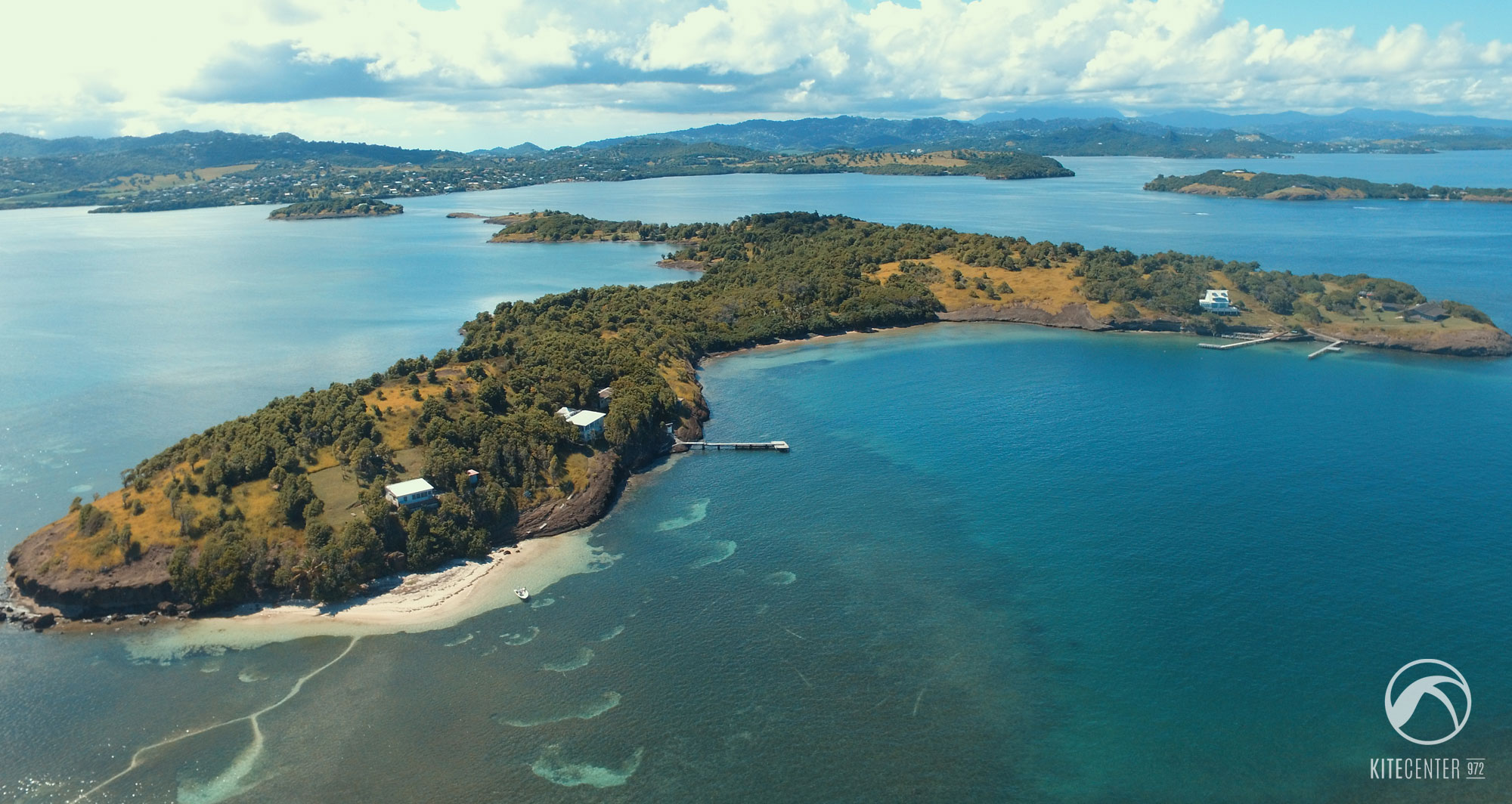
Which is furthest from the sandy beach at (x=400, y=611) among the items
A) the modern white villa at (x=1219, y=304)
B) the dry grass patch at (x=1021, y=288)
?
the modern white villa at (x=1219, y=304)

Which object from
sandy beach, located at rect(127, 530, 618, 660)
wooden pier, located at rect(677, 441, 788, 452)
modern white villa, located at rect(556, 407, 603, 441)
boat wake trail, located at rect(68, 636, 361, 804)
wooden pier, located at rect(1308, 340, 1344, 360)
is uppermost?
modern white villa, located at rect(556, 407, 603, 441)

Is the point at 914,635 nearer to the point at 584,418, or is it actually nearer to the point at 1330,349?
the point at 584,418

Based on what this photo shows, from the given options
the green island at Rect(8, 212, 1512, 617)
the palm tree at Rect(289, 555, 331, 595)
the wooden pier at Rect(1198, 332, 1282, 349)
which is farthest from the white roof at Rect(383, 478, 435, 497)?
the wooden pier at Rect(1198, 332, 1282, 349)

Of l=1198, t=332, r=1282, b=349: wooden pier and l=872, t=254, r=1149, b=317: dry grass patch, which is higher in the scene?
l=872, t=254, r=1149, b=317: dry grass patch

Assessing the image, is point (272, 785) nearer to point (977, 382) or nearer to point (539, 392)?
point (539, 392)

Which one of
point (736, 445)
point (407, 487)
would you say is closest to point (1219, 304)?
point (736, 445)

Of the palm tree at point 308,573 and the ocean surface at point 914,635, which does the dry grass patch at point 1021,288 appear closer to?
the ocean surface at point 914,635

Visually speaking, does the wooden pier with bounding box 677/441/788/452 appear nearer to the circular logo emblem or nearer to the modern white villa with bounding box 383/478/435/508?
the modern white villa with bounding box 383/478/435/508
